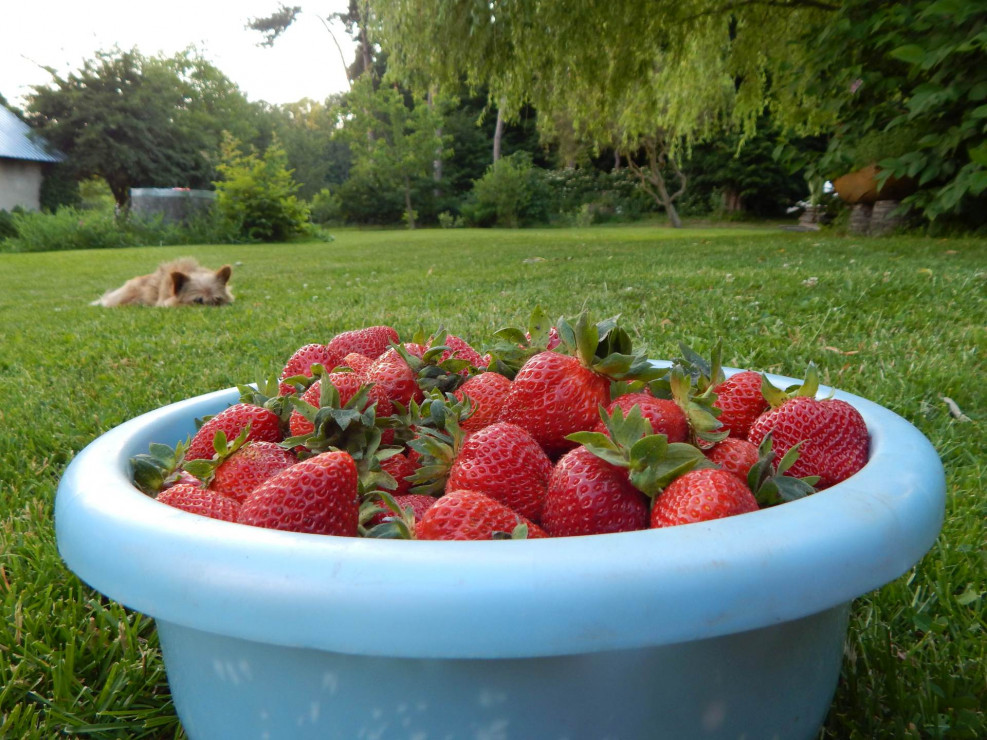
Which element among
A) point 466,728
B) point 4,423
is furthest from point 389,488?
point 4,423

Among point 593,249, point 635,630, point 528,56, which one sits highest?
point 528,56

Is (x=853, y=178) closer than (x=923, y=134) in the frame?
No

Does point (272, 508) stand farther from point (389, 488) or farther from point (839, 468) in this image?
point (839, 468)

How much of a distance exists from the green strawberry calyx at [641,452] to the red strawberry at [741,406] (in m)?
0.26

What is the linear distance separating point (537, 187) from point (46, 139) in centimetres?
1612

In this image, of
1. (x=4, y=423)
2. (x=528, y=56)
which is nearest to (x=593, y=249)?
(x=528, y=56)

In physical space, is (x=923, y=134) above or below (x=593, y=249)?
above

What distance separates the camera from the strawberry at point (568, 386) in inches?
33.4

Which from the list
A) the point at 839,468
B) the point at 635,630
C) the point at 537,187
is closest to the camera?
the point at 635,630

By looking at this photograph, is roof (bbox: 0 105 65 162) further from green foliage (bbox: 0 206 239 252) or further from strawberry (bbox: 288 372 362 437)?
strawberry (bbox: 288 372 362 437)

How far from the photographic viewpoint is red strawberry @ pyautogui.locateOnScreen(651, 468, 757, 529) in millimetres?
629

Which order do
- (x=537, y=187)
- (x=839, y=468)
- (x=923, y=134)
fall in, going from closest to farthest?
(x=839, y=468), (x=923, y=134), (x=537, y=187)

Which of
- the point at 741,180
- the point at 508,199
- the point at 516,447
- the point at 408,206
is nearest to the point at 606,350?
the point at 516,447

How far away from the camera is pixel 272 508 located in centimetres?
69
